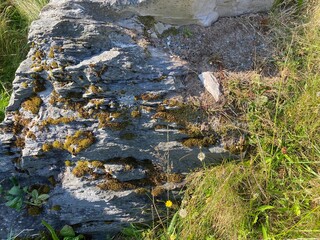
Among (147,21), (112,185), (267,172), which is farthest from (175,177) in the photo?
(147,21)

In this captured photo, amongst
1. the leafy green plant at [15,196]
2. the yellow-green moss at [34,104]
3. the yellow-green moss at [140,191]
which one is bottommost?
the yellow-green moss at [140,191]

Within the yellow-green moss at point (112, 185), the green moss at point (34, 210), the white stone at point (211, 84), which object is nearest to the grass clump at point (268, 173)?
the white stone at point (211, 84)

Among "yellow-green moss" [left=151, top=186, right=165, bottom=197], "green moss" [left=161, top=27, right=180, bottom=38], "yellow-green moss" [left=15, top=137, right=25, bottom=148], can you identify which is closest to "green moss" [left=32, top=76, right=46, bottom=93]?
"yellow-green moss" [left=15, top=137, right=25, bottom=148]

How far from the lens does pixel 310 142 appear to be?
2.98 metres

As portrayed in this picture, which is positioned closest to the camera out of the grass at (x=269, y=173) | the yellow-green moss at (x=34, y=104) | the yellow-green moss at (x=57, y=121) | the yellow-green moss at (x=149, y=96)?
the grass at (x=269, y=173)

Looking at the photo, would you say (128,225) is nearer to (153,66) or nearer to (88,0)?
(153,66)

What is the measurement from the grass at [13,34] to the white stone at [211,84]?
3.01 m

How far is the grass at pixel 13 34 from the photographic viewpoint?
5.21m

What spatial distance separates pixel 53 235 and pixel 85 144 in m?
0.90

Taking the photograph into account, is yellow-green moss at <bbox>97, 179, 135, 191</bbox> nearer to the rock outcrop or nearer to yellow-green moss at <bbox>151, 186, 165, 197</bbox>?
the rock outcrop

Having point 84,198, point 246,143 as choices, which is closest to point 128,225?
point 84,198

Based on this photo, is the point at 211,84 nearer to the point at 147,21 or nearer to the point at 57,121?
the point at 147,21

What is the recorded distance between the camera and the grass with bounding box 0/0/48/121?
5.21 m

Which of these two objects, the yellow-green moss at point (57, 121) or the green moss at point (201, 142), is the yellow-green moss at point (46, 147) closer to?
the yellow-green moss at point (57, 121)
